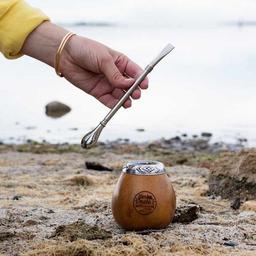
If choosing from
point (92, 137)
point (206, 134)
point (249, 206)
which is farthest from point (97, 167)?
point (206, 134)

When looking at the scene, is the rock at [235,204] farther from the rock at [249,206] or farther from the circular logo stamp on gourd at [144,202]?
the circular logo stamp on gourd at [144,202]

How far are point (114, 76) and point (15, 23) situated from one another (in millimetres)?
632

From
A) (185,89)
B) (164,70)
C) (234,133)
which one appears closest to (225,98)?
(185,89)

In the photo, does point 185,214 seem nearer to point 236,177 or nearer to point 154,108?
point 236,177

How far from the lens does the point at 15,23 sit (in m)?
4.20

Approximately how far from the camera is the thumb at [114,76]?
429cm

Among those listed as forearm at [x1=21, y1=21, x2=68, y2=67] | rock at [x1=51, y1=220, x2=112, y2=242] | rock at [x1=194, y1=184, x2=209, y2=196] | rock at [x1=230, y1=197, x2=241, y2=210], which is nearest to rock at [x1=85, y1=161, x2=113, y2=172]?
rock at [x1=194, y1=184, x2=209, y2=196]

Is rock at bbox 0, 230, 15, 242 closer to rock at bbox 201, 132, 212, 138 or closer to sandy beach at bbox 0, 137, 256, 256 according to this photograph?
sandy beach at bbox 0, 137, 256, 256

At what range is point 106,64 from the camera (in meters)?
4.33

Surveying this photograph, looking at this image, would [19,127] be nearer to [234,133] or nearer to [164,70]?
[234,133]

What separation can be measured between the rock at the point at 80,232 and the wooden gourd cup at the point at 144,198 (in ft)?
0.61

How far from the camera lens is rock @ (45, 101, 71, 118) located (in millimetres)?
18808

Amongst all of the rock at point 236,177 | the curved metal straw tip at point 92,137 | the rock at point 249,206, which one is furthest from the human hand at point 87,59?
the rock at point 236,177

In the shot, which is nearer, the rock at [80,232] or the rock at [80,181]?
the rock at [80,232]
